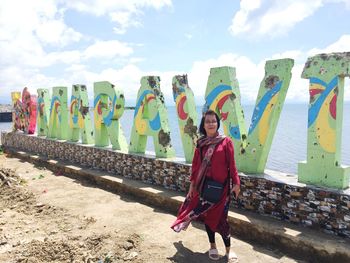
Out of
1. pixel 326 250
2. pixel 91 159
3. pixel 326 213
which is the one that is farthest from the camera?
pixel 91 159

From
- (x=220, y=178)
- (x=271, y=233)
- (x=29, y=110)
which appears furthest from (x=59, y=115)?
(x=271, y=233)

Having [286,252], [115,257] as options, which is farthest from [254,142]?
[115,257]

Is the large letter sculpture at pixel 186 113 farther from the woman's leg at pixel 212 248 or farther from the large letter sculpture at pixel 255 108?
the woman's leg at pixel 212 248

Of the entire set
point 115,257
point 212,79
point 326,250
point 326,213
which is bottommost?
point 115,257

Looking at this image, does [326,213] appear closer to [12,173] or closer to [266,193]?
[266,193]

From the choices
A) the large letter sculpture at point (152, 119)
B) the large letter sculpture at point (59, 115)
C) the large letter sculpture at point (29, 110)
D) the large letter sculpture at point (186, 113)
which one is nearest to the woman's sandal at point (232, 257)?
the large letter sculpture at point (186, 113)

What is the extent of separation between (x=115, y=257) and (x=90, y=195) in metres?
3.27

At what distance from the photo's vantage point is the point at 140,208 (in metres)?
6.68

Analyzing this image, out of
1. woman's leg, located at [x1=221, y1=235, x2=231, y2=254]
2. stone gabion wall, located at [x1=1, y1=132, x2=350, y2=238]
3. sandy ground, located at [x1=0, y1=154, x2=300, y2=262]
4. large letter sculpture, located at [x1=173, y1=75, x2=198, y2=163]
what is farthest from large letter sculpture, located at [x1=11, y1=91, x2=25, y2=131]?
woman's leg, located at [x1=221, y1=235, x2=231, y2=254]

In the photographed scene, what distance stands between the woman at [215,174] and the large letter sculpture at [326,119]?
1.35 meters

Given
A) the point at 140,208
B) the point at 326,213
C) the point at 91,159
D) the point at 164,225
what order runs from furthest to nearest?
the point at 91,159, the point at 140,208, the point at 164,225, the point at 326,213

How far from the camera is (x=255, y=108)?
18.9ft

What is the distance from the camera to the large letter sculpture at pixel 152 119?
759cm

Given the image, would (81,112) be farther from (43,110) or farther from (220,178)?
(220,178)
